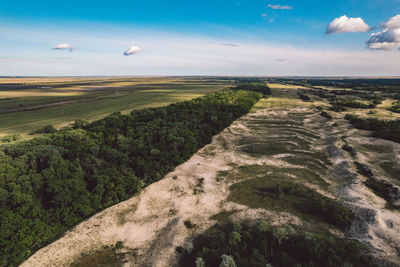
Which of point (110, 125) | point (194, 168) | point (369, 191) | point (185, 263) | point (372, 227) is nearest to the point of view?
point (185, 263)

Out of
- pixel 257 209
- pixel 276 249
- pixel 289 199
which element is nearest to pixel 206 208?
pixel 257 209

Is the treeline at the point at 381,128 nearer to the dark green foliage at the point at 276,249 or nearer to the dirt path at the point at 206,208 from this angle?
the dirt path at the point at 206,208

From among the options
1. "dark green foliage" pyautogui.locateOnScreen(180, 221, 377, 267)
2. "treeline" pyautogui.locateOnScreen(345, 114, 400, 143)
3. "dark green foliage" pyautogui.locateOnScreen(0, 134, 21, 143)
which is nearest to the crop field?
"dark green foliage" pyautogui.locateOnScreen(180, 221, 377, 267)

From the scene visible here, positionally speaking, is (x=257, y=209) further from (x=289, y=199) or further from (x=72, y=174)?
(x=72, y=174)

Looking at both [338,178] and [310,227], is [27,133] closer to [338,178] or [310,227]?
[310,227]

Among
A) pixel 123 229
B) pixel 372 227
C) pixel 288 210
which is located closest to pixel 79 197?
pixel 123 229

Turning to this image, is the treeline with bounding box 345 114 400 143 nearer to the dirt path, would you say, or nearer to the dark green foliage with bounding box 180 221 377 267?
the dirt path
